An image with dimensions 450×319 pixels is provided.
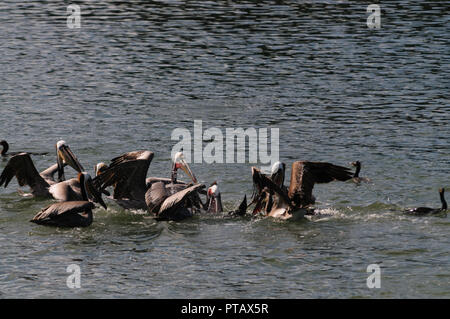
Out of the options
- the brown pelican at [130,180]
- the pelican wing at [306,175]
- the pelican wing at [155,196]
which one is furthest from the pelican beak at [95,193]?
the pelican wing at [306,175]

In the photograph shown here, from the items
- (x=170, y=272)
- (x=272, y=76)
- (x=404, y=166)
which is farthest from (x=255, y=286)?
(x=272, y=76)

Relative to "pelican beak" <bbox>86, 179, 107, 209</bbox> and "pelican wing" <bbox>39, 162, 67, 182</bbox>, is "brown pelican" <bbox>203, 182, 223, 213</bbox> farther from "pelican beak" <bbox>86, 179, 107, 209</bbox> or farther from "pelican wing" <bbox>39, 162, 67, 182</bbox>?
"pelican wing" <bbox>39, 162, 67, 182</bbox>

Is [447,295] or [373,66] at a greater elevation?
[373,66]

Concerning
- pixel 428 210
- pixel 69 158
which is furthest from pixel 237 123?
pixel 428 210

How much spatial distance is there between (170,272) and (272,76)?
15856mm

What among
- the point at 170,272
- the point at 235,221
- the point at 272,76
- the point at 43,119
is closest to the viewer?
the point at 170,272

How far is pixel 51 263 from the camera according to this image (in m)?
16.0

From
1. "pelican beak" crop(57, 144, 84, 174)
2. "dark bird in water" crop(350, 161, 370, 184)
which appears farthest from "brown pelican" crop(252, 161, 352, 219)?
"pelican beak" crop(57, 144, 84, 174)

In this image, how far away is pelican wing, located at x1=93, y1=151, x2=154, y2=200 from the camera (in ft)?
61.0

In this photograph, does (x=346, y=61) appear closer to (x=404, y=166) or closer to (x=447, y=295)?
(x=404, y=166)

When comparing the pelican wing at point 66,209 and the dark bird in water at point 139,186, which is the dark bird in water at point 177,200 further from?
the pelican wing at point 66,209

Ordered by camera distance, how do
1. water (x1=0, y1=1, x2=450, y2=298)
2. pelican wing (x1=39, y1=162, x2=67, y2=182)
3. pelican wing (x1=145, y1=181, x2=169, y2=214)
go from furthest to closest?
pelican wing (x1=39, y1=162, x2=67, y2=182) → pelican wing (x1=145, y1=181, x2=169, y2=214) → water (x1=0, y1=1, x2=450, y2=298)

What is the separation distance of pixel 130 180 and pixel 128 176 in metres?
0.10

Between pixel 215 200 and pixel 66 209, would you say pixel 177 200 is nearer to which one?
pixel 215 200
